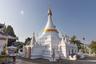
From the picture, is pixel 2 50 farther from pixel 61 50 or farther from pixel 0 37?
pixel 61 50

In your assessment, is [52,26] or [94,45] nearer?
[52,26]

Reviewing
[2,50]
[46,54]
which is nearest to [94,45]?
[46,54]

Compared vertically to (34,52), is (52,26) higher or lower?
higher

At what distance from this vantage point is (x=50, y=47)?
46312 mm

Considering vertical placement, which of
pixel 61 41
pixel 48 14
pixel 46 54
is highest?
pixel 48 14

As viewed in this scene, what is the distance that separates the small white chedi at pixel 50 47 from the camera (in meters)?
45.4

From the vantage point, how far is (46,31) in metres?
50.9

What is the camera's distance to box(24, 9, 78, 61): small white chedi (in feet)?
149

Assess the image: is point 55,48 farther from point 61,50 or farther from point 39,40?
point 39,40

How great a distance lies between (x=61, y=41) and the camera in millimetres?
46594

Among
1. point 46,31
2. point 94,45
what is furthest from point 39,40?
point 94,45

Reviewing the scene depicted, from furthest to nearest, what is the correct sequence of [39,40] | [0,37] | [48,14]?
[48,14] → [39,40] → [0,37]

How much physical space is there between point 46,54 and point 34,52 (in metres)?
3.27

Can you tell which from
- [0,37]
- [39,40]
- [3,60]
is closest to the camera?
[3,60]
